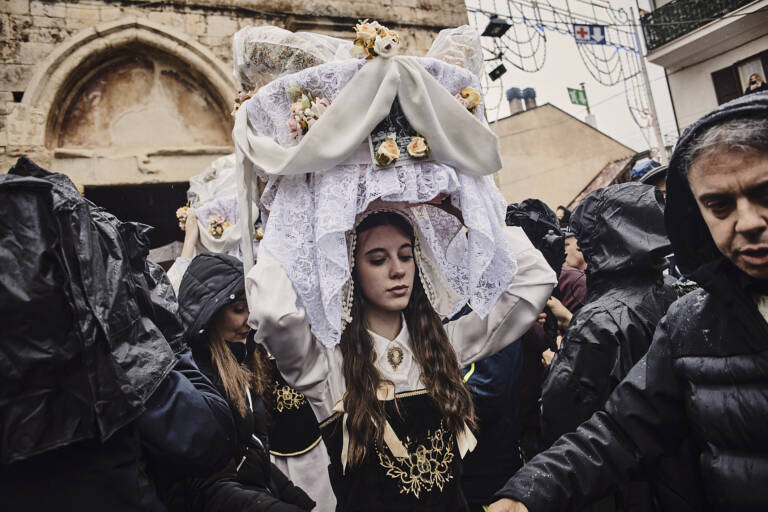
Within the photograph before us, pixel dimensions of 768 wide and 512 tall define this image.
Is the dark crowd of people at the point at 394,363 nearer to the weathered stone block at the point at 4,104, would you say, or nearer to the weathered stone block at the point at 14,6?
the weathered stone block at the point at 4,104

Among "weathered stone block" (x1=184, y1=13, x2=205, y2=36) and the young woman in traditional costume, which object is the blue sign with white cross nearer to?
"weathered stone block" (x1=184, y1=13, x2=205, y2=36)

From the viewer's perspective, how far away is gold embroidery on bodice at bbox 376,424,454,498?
183 centimetres

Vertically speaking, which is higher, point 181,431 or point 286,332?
point 286,332

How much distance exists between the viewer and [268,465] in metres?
2.25

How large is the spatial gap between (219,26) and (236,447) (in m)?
6.84

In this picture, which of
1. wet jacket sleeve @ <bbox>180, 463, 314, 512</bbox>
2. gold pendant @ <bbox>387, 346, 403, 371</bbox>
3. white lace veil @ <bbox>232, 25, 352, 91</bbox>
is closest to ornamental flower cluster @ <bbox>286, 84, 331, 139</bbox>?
white lace veil @ <bbox>232, 25, 352, 91</bbox>

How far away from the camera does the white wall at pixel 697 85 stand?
49.6 feet

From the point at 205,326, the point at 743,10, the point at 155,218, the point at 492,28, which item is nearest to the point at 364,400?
the point at 205,326

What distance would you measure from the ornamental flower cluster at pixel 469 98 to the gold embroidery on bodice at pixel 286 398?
189 cm

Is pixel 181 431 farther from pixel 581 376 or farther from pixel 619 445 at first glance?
pixel 581 376

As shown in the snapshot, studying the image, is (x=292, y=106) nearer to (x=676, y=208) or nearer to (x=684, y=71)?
(x=676, y=208)

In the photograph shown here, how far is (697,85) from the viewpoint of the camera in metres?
16.3

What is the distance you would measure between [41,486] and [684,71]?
66.1 ft

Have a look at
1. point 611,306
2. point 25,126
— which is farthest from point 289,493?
point 25,126
